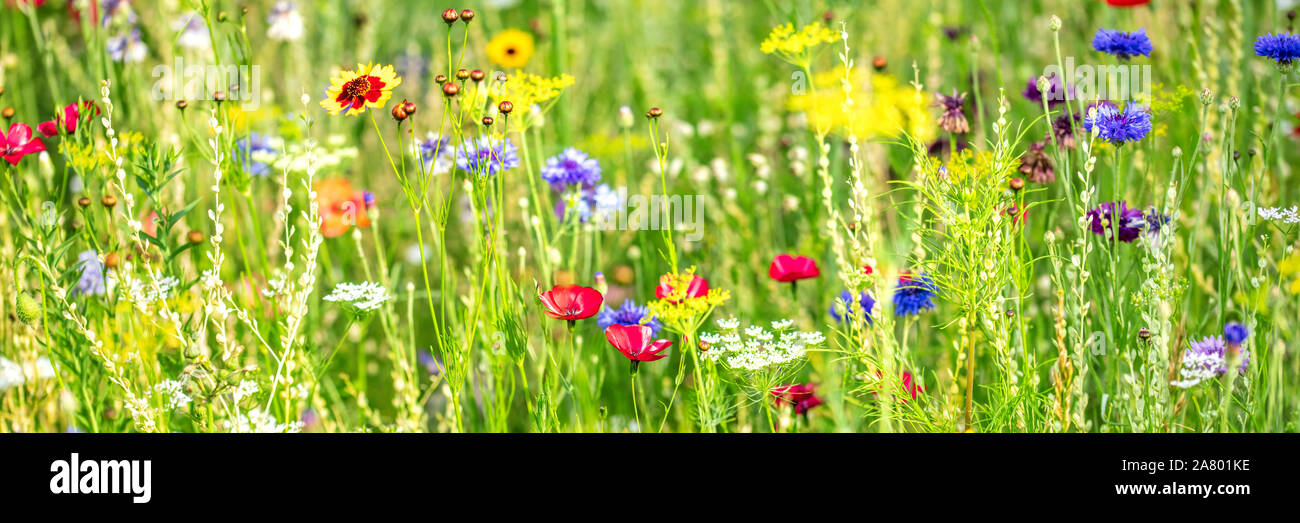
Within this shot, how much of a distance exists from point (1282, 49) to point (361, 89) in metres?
1.19

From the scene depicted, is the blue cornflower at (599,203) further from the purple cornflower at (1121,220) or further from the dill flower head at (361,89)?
the purple cornflower at (1121,220)

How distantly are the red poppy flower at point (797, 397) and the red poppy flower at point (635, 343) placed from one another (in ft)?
0.54

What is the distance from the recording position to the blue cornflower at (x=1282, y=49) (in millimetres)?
1321

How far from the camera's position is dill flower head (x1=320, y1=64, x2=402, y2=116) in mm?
1247

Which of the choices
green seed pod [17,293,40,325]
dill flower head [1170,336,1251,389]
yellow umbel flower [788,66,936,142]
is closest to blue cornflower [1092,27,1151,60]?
yellow umbel flower [788,66,936,142]

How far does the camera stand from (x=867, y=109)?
Answer: 70.2 inches

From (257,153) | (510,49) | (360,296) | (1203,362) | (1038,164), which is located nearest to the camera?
(1203,362)

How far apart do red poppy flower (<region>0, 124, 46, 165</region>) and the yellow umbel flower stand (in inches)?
42.5

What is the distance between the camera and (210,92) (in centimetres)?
152

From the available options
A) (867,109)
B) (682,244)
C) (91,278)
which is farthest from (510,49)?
(91,278)

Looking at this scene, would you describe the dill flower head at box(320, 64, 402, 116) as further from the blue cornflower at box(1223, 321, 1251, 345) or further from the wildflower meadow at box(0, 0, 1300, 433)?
the blue cornflower at box(1223, 321, 1251, 345)

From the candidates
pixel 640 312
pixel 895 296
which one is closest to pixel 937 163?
pixel 895 296

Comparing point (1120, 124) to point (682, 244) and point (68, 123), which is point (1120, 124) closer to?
point (682, 244)
